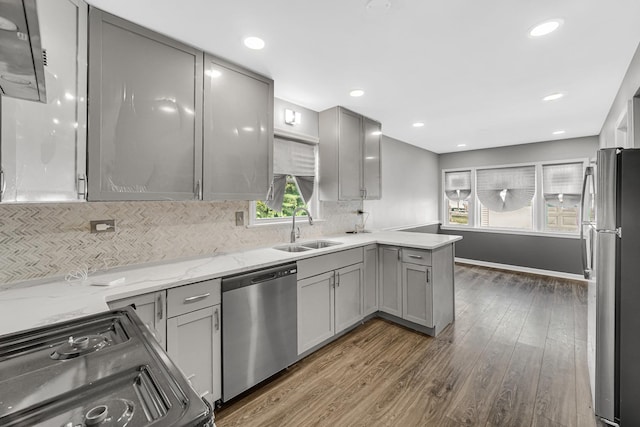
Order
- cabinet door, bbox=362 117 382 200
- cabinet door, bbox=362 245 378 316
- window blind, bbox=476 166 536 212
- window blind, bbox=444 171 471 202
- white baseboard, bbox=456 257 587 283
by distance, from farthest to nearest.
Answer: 1. window blind, bbox=444 171 471 202
2. window blind, bbox=476 166 536 212
3. white baseboard, bbox=456 257 587 283
4. cabinet door, bbox=362 117 382 200
5. cabinet door, bbox=362 245 378 316

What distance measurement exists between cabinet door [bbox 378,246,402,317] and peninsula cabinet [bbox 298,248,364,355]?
0.34 meters

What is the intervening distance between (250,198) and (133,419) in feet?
6.12

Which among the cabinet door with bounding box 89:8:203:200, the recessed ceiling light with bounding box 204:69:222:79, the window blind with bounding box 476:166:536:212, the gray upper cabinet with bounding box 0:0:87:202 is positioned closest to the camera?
the gray upper cabinet with bounding box 0:0:87:202

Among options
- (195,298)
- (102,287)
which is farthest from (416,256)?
(102,287)

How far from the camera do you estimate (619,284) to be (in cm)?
158

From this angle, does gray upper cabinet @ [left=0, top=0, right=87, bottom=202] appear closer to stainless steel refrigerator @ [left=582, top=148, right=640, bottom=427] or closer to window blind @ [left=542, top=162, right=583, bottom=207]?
stainless steel refrigerator @ [left=582, top=148, right=640, bottom=427]

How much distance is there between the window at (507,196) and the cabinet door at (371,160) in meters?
3.23

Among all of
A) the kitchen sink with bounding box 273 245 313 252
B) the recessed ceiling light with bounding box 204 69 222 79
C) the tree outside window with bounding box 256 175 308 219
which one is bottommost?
the kitchen sink with bounding box 273 245 313 252

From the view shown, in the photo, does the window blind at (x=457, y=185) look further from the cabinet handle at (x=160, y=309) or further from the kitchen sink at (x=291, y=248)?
the cabinet handle at (x=160, y=309)

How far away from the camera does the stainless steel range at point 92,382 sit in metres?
0.58

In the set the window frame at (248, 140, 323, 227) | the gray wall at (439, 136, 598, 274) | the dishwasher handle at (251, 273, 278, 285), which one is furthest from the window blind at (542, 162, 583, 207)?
the dishwasher handle at (251, 273, 278, 285)

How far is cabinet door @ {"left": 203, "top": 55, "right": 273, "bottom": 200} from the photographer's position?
81.7 inches

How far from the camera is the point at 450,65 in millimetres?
2299

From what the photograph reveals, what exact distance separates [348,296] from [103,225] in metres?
2.11
